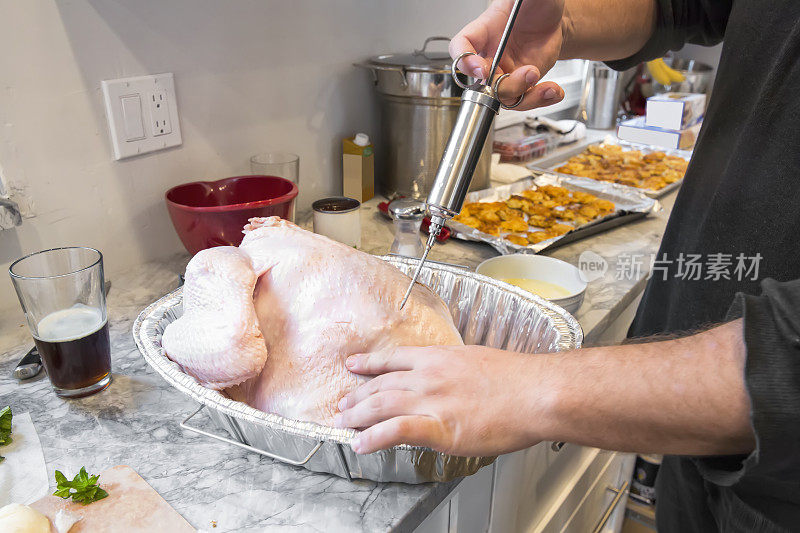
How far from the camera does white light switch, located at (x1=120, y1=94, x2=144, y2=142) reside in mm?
1041

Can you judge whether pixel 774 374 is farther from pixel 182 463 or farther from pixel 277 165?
pixel 277 165

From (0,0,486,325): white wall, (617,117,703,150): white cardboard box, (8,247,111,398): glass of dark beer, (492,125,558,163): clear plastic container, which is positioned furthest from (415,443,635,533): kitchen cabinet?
(617,117,703,150): white cardboard box

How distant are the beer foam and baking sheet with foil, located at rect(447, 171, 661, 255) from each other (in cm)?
78

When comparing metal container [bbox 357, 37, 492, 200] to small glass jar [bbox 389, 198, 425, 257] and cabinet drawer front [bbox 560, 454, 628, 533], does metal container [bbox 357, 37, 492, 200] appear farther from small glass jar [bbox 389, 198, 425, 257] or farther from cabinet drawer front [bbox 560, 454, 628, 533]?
cabinet drawer front [bbox 560, 454, 628, 533]

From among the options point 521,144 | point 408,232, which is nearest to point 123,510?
point 408,232

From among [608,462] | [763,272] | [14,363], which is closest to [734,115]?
[763,272]

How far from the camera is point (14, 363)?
2.77 feet

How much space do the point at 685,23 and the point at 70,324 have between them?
3.68 ft

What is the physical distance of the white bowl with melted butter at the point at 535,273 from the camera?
3.52ft

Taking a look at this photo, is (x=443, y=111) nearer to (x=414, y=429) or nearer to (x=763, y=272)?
(x=763, y=272)

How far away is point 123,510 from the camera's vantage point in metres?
0.59

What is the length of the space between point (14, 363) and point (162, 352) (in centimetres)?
32

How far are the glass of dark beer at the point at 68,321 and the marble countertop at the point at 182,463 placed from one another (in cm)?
3

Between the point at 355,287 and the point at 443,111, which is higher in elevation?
the point at 443,111
